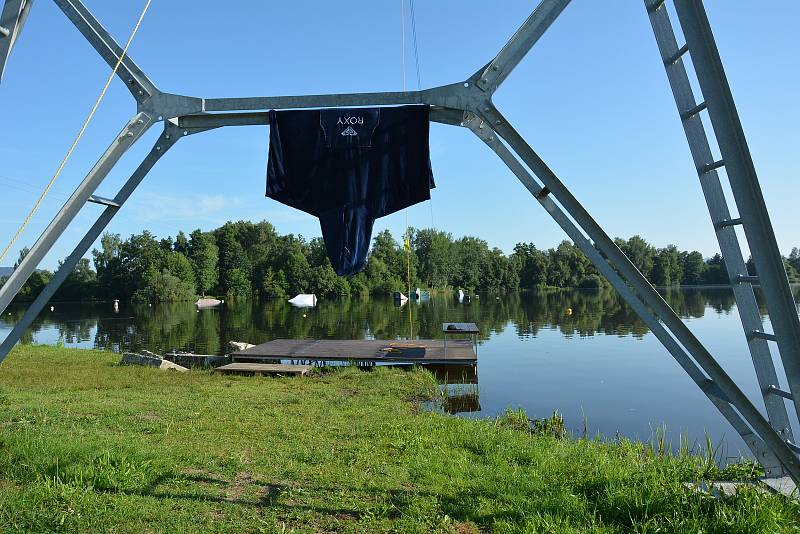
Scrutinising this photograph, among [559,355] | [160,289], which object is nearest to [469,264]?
[160,289]

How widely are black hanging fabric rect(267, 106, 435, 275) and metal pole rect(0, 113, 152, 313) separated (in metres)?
1.28

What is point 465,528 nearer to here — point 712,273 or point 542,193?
point 542,193

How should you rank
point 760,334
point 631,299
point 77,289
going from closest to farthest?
point 760,334 < point 631,299 < point 77,289

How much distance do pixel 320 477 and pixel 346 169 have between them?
3262 mm

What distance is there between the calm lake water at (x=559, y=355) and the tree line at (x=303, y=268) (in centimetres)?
3249

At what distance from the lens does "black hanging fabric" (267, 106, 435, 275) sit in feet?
17.8

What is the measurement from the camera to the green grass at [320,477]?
4301 millimetres

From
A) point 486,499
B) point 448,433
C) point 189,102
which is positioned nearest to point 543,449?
point 448,433

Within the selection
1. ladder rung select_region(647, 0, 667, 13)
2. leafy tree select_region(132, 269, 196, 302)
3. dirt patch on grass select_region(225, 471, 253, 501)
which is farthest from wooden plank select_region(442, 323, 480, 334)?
leafy tree select_region(132, 269, 196, 302)

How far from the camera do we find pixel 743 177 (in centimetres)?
340

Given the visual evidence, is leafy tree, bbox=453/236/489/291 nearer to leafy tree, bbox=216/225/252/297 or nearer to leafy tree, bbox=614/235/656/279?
leafy tree, bbox=614/235/656/279

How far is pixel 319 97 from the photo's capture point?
5.08m

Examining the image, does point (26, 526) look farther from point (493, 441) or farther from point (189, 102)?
point (493, 441)

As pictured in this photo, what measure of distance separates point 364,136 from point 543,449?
15.9 feet
